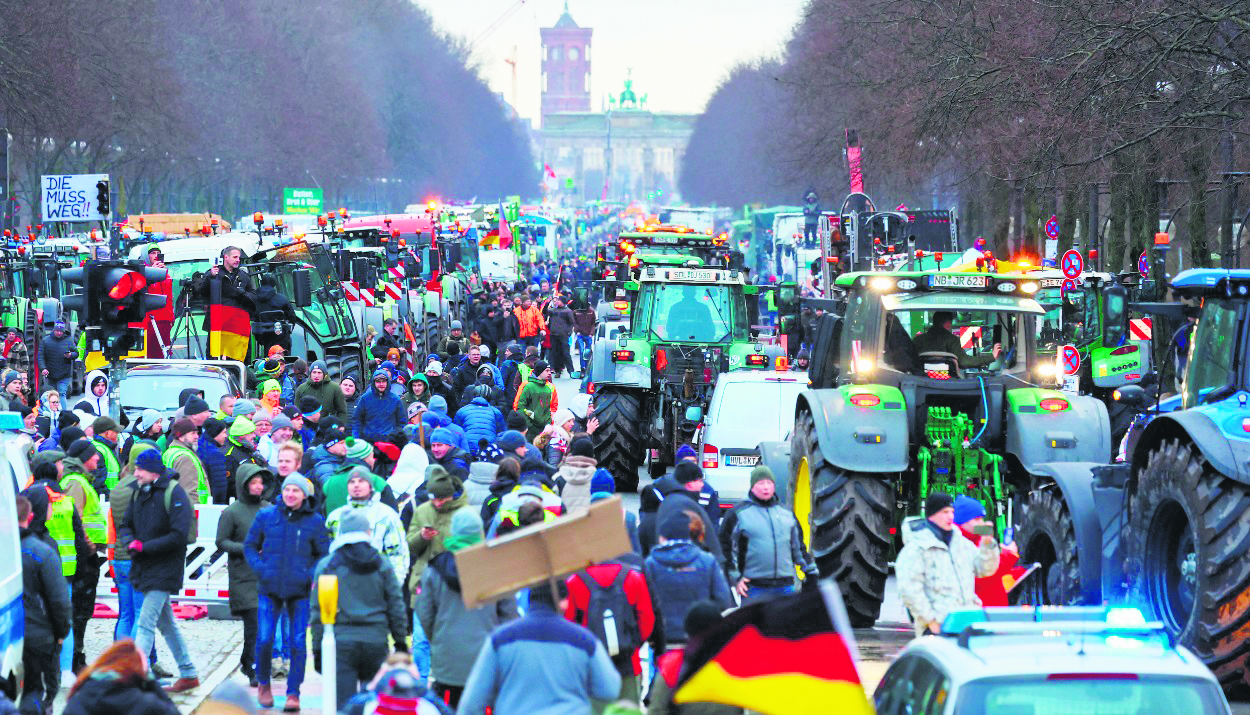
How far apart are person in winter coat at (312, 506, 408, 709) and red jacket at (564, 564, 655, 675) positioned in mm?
1183

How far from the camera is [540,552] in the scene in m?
8.12

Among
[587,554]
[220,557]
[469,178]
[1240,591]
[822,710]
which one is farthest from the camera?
[469,178]

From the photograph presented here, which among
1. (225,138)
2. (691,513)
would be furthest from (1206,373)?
(225,138)

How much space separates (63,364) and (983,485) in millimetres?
18582

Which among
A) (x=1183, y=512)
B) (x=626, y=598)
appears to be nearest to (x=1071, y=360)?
(x=1183, y=512)

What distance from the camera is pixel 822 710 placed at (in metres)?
7.31

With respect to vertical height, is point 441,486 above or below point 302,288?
below

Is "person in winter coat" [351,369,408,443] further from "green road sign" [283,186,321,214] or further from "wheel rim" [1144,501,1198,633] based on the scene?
"green road sign" [283,186,321,214]

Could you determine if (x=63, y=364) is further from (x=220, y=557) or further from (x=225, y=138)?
(x=225, y=138)

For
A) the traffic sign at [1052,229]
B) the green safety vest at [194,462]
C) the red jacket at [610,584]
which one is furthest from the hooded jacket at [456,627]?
the traffic sign at [1052,229]

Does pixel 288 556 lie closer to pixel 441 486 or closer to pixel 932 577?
pixel 441 486

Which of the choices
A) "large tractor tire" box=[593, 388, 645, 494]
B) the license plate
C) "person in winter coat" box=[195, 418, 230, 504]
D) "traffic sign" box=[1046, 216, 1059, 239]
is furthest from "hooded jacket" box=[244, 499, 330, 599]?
"traffic sign" box=[1046, 216, 1059, 239]

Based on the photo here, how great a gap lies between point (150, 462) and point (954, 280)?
553 centimetres

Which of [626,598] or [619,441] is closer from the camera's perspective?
[626,598]
